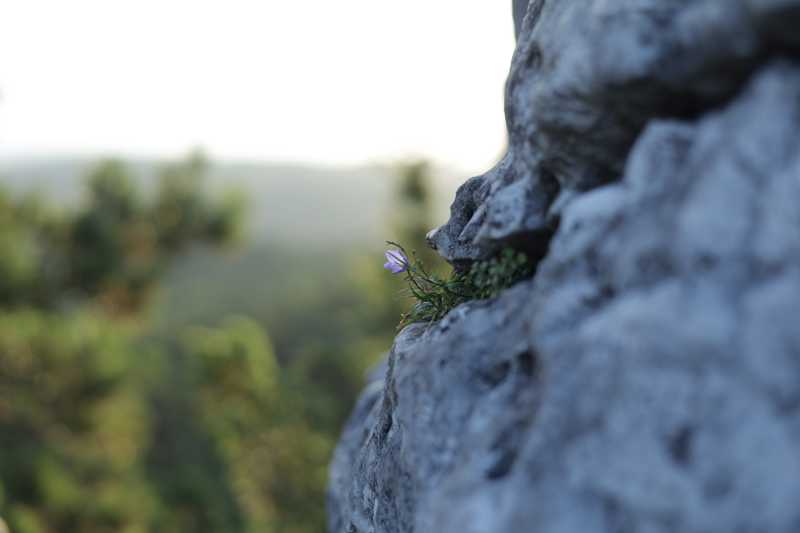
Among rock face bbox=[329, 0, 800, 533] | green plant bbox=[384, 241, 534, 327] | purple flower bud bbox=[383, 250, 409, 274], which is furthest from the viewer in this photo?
purple flower bud bbox=[383, 250, 409, 274]

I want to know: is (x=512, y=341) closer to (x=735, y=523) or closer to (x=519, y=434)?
(x=519, y=434)

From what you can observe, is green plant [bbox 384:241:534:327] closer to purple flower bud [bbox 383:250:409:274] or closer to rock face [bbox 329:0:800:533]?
purple flower bud [bbox 383:250:409:274]

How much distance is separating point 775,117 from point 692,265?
0.68m

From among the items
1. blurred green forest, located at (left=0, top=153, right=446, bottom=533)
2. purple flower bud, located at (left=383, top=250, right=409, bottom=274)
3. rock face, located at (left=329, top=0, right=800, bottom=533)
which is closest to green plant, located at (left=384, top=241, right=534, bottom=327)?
purple flower bud, located at (left=383, top=250, right=409, bottom=274)

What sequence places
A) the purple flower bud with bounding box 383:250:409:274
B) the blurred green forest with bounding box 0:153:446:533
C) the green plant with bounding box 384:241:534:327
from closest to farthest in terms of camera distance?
the green plant with bounding box 384:241:534:327, the purple flower bud with bounding box 383:250:409:274, the blurred green forest with bounding box 0:153:446:533

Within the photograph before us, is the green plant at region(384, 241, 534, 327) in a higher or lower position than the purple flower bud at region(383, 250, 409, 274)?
lower

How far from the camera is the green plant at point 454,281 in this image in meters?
4.32

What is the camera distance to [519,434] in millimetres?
3621

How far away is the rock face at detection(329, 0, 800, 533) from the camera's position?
284cm

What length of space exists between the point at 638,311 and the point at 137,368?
25.6 metres

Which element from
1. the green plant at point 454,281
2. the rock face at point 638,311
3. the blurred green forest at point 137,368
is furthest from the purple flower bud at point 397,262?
the blurred green forest at point 137,368

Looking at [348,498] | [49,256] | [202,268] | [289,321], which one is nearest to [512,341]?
[348,498]

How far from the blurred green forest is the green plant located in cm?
1884

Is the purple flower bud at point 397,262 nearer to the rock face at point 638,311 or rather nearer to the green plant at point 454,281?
the green plant at point 454,281
